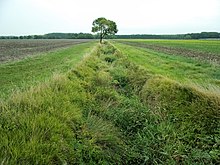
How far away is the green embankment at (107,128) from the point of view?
4750mm

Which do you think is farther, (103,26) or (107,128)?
(103,26)

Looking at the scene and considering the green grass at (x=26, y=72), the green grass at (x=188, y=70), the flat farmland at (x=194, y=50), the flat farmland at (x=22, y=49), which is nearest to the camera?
the green grass at (x=26, y=72)

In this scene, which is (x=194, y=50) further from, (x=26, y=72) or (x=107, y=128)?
(x=107, y=128)

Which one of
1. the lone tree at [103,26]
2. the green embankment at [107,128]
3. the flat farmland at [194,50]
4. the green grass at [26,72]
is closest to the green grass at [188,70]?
the green embankment at [107,128]

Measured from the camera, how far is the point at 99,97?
10.0m

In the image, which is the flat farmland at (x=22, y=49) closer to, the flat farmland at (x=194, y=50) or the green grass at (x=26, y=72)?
the green grass at (x=26, y=72)

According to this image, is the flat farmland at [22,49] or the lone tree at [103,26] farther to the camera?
the lone tree at [103,26]

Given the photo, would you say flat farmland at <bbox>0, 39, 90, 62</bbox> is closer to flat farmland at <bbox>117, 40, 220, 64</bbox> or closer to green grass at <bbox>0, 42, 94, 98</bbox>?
green grass at <bbox>0, 42, 94, 98</bbox>

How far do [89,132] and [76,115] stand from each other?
27.4 inches

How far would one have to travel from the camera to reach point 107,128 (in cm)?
662

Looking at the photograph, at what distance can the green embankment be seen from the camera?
4750mm

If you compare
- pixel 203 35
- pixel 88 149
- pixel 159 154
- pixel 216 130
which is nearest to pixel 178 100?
pixel 216 130

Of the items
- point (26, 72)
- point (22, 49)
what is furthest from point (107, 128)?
point (22, 49)

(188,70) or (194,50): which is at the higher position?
(188,70)
